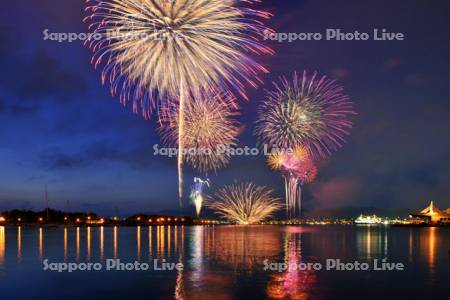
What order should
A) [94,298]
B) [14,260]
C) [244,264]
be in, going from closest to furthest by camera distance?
Result: [94,298]
[244,264]
[14,260]

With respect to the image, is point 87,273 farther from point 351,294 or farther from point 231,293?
point 351,294

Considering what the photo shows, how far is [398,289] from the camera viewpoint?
3105cm

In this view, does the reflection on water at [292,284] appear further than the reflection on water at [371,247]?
No

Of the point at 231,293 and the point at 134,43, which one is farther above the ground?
the point at 134,43

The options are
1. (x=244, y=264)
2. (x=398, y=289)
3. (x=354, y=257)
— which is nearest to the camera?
(x=398, y=289)

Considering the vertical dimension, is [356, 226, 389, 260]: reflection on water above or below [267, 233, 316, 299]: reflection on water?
below

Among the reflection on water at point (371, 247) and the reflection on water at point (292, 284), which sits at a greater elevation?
the reflection on water at point (292, 284)

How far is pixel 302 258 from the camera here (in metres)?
48.3

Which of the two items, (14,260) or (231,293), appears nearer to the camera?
(231,293)

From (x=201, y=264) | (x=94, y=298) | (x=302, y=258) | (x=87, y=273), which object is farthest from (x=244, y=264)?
(x=94, y=298)

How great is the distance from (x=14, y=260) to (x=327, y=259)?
29161mm

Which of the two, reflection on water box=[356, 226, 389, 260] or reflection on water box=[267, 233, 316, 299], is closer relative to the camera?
reflection on water box=[267, 233, 316, 299]

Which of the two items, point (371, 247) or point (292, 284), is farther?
point (371, 247)

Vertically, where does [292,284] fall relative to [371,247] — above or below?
above
